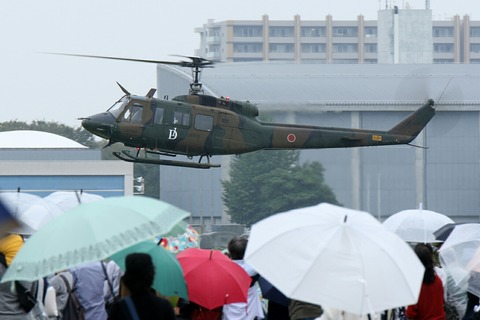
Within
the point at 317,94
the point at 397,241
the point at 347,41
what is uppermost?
the point at 347,41

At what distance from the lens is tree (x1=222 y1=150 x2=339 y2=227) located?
7753cm

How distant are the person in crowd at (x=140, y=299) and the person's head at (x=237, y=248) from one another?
356 cm

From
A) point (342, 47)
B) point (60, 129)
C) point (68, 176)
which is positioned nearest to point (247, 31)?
point (342, 47)

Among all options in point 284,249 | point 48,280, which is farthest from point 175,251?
point 284,249

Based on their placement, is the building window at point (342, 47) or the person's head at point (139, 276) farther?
the building window at point (342, 47)

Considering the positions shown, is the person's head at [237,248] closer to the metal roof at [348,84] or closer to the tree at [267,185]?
the tree at [267,185]

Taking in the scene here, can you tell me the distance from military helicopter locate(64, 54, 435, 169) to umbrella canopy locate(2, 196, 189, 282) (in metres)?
18.9

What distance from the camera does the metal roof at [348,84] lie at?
3332 inches

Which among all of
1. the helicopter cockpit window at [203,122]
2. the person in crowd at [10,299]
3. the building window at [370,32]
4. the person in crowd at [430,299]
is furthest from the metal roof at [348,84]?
the building window at [370,32]

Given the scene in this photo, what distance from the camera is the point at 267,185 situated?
274 feet

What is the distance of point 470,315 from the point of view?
1271 centimetres

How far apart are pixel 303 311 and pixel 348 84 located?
3067 inches

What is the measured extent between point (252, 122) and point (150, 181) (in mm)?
75458

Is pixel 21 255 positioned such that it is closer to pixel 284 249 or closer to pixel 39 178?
pixel 284 249
